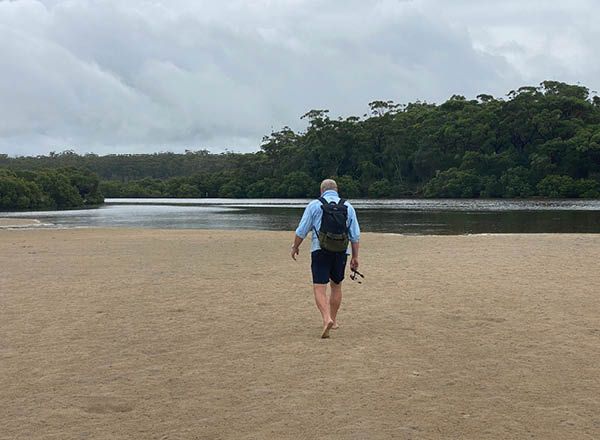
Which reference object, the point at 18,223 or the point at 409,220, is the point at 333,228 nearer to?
the point at 409,220

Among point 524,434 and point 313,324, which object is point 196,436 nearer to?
point 524,434

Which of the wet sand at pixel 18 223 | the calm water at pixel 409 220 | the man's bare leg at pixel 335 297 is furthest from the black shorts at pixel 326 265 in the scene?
the wet sand at pixel 18 223

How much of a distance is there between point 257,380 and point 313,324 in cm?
236

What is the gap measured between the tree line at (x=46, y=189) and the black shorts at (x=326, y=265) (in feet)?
266

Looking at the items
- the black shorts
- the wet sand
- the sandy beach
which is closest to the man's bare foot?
the sandy beach

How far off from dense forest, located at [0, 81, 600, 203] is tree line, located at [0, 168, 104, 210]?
1.65 m

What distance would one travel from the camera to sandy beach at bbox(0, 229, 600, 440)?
14.5 ft

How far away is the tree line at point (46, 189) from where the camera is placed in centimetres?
8075

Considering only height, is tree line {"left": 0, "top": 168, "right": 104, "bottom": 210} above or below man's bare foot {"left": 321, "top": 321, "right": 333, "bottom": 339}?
above

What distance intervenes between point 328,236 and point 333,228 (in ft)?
0.33

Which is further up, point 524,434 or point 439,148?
point 439,148

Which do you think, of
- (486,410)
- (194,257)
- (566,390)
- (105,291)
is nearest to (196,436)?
(486,410)

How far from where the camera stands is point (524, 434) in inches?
164

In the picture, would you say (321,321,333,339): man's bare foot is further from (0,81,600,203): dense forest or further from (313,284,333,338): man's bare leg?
(0,81,600,203): dense forest
